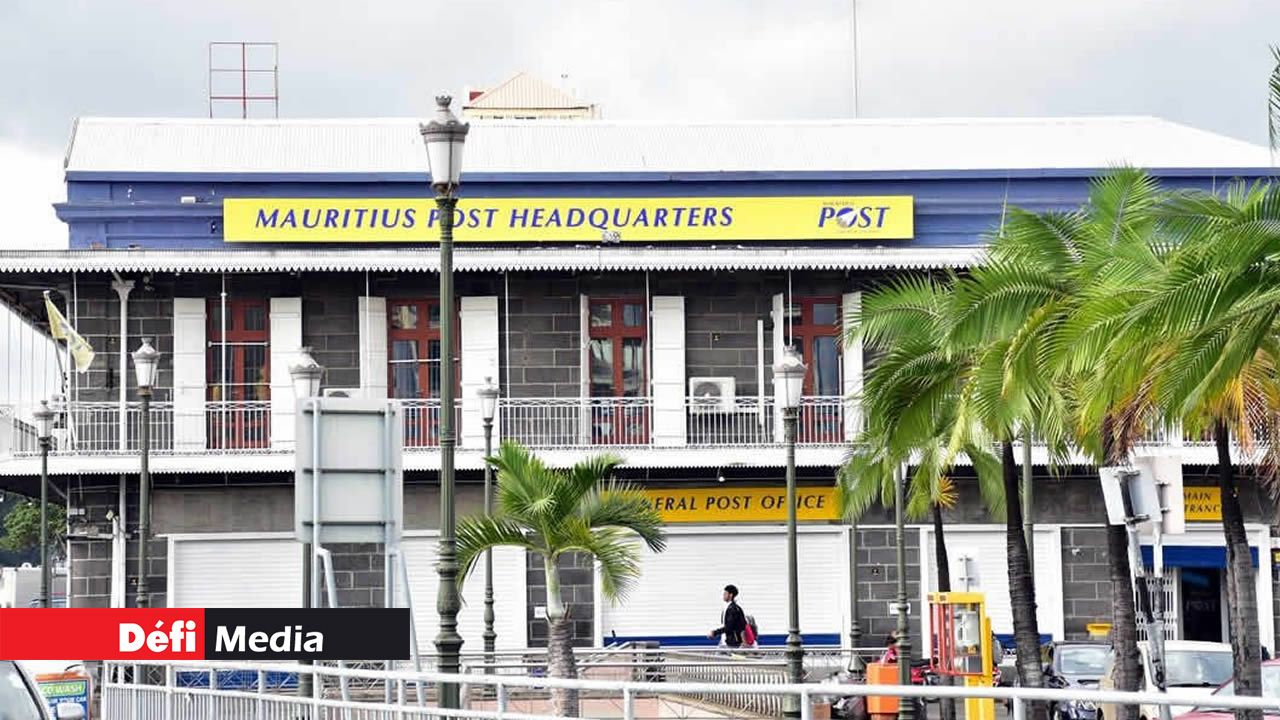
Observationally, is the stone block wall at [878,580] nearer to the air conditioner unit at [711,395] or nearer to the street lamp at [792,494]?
the air conditioner unit at [711,395]

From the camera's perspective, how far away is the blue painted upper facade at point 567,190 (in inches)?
1775

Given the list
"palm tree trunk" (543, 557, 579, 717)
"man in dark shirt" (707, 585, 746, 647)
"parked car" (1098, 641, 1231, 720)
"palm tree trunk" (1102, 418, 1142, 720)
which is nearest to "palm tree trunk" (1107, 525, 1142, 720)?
"palm tree trunk" (1102, 418, 1142, 720)

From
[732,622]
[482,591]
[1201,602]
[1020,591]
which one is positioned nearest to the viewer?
[1020,591]

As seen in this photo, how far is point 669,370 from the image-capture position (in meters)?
45.8

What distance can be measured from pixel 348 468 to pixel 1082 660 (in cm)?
1881

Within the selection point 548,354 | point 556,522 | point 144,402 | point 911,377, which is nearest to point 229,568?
point 548,354

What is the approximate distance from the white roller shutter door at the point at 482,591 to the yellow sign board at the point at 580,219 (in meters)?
6.16

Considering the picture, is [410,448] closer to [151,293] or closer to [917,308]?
[151,293]

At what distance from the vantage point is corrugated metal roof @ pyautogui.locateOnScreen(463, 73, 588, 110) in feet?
184

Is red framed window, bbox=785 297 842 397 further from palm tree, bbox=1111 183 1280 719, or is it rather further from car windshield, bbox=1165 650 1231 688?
palm tree, bbox=1111 183 1280 719

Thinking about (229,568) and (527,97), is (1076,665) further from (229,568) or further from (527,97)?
(527,97)

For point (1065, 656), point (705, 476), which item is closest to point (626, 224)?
point (705, 476)

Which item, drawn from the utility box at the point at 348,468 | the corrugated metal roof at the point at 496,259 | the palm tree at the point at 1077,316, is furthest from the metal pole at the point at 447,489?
the corrugated metal roof at the point at 496,259

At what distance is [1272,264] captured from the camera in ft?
65.3
